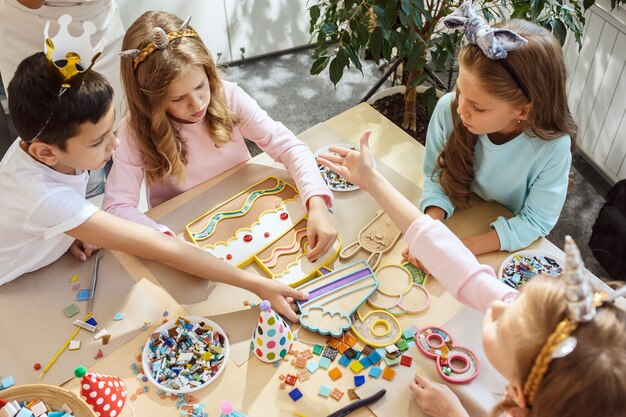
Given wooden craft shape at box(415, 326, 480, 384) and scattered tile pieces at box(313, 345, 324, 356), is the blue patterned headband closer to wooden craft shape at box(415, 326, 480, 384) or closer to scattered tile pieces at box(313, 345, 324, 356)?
wooden craft shape at box(415, 326, 480, 384)

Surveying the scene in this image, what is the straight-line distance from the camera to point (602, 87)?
7.17 ft

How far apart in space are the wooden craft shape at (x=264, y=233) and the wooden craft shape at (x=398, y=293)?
129mm

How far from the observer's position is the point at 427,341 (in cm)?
109

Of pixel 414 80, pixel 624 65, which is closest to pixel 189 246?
pixel 414 80

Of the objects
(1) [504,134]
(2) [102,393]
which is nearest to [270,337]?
(2) [102,393]

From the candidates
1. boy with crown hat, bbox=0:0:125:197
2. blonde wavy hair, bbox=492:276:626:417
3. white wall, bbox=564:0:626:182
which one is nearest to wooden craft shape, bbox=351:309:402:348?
blonde wavy hair, bbox=492:276:626:417

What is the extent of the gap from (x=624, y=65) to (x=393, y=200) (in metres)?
1.41

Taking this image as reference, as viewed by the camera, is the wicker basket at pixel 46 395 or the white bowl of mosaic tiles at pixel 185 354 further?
the white bowl of mosaic tiles at pixel 185 354

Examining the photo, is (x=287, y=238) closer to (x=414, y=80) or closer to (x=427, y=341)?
(x=427, y=341)

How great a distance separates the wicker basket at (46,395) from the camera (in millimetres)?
913

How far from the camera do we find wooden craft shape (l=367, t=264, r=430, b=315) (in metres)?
1.15

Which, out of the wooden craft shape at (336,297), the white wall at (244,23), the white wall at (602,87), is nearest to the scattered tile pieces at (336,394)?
the wooden craft shape at (336,297)

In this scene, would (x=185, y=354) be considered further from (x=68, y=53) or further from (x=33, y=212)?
(x=68, y=53)

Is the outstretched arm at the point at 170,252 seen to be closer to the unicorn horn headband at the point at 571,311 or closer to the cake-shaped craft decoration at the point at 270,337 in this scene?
the cake-shaped craft decoration at the point at 270,337
